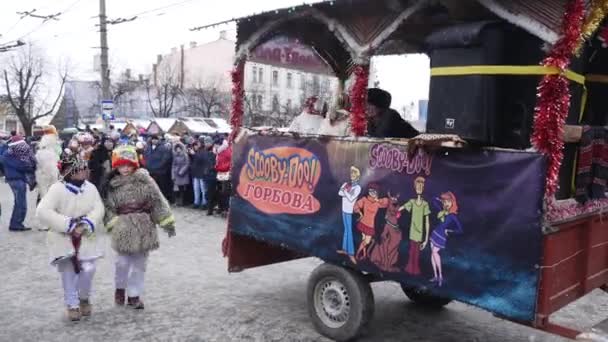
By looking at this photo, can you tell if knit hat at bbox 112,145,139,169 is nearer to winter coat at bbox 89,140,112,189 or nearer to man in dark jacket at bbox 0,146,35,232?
man in dark jacket at bbox 0,146,35,232

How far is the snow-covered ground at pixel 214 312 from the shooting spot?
5.35 metres

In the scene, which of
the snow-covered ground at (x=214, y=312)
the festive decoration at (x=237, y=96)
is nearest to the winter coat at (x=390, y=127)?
the festive decoration at (x=237, y=96)

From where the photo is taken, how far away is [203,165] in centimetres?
1309

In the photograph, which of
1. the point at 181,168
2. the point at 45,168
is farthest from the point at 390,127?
the point at 181,168

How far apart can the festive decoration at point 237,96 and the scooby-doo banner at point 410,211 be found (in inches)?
19.2

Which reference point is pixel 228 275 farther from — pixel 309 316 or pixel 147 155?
pixel 147 155

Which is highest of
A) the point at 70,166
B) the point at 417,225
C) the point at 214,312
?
the point at 70,166

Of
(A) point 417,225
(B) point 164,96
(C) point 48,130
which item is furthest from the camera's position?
(B) point 164,96

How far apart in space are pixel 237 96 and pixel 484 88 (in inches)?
126

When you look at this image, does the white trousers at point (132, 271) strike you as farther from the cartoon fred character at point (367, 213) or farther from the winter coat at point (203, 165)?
the winter coat at point (203, 165)

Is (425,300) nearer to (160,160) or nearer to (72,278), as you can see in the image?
(72,278)

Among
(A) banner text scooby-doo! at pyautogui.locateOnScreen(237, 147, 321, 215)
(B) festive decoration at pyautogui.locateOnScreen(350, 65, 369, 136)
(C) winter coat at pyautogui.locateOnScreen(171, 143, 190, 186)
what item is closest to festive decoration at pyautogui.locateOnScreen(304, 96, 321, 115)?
(A) banner text scooby-doo! at pyautogui.locateOnScreen(237, 147, 321, 215)

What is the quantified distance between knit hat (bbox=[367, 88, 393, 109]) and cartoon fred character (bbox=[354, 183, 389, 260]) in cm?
156

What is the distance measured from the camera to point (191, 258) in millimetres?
8359
